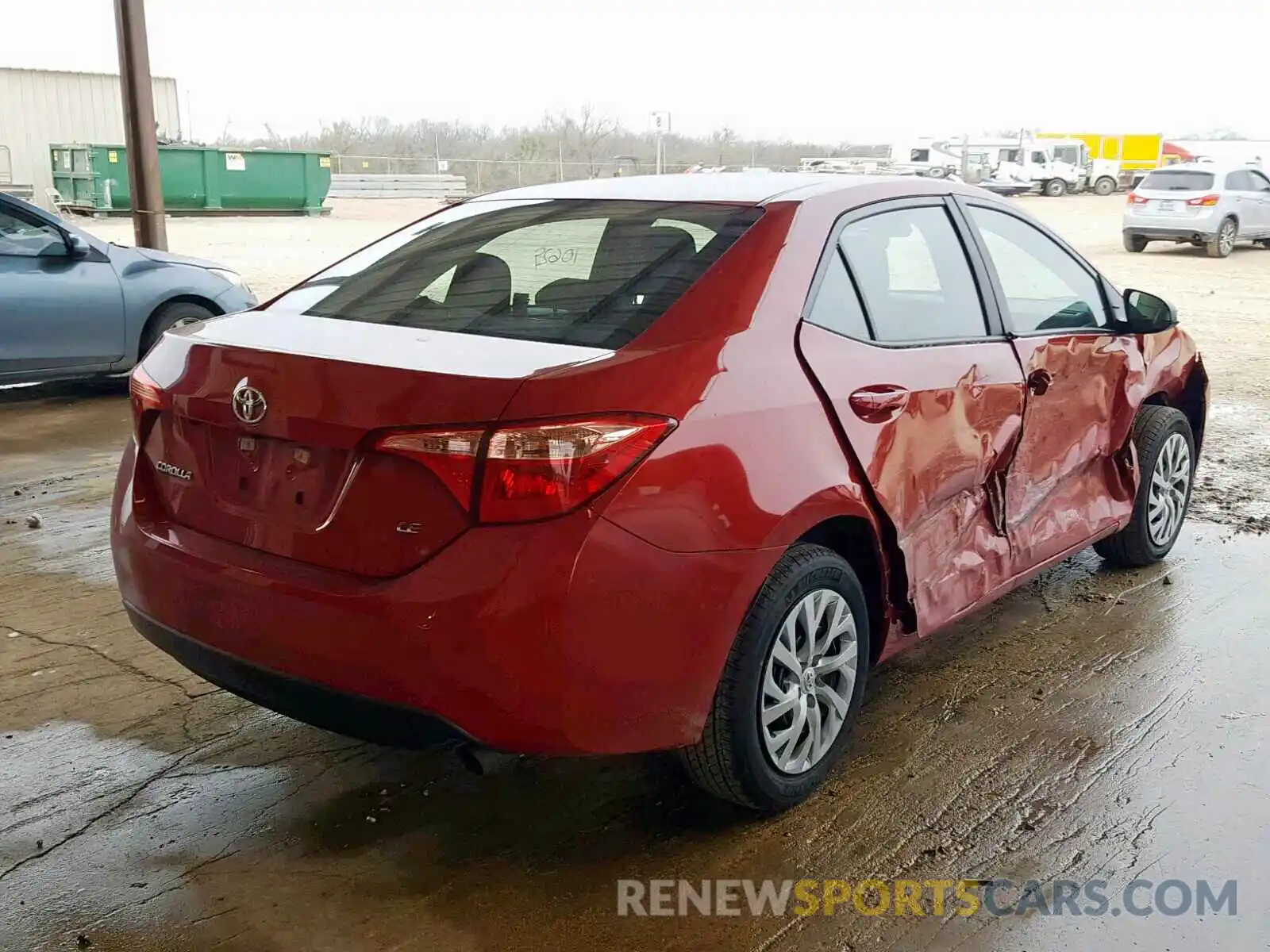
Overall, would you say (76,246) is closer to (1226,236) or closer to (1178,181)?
(1178,181)

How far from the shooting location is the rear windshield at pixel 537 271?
298 centimetres

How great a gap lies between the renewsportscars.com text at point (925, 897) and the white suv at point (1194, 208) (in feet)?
67.3

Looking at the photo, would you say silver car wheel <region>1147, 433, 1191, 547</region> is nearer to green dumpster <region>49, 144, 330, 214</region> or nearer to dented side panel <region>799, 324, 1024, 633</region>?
dented side panel <region>799, 324, 1024, 633</region>

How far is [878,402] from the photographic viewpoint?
319 centimetres

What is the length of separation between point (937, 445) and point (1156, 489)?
80.6 inches

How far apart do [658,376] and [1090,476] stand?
244 centimetres

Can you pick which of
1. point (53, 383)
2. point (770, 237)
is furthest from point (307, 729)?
point (53, 383)

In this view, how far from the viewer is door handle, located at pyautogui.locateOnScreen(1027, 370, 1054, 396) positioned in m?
3.94

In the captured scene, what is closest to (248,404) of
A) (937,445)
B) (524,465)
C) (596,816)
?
(524,465)


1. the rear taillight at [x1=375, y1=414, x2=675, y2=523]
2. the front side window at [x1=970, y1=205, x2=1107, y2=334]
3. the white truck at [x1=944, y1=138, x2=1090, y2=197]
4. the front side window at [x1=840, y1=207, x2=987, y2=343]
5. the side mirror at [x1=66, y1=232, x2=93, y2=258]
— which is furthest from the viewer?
the white truck at [x1=944, y1=138, x2=1090, y2=197]

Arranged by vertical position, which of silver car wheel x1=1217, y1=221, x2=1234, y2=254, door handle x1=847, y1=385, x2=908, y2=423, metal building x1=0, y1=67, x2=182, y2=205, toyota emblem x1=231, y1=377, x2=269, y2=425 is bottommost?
silver car wheel x1=1217, y1=221, x2=1234, y2=254

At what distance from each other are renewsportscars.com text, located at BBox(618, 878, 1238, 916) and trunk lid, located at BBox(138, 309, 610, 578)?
0.98m

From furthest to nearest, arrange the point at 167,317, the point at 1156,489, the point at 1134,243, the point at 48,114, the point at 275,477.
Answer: the point at 48,114, the point at 1134,243, the point at 167,317, the point at 1156,489, the point at 275,477

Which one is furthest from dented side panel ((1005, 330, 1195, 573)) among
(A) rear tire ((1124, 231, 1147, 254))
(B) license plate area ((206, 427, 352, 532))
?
(A) rear tire ((1124, 231, 1147, 254))
